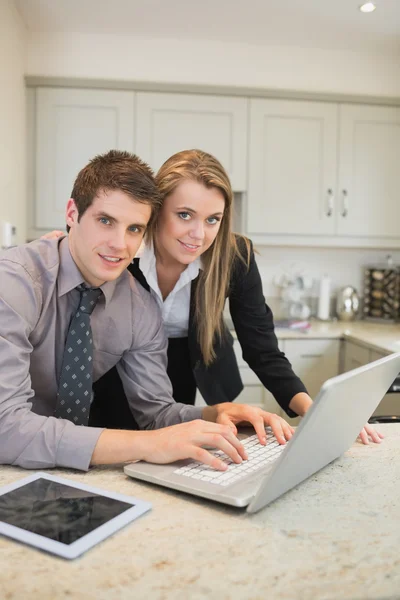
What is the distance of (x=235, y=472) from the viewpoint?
893mm

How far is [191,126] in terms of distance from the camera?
3.19 m

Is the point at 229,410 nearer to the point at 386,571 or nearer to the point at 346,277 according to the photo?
the point at 386,571

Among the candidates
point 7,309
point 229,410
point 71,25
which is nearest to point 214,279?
point 229,410

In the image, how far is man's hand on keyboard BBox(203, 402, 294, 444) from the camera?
3.54ft

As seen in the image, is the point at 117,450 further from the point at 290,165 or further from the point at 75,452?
the point at 290,165

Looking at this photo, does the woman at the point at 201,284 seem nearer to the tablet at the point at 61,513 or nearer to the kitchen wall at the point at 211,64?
the tablet at the point at 61,513

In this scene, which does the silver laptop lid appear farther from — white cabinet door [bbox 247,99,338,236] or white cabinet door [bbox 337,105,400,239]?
white cabinet door [bbox 337,105,400,239]

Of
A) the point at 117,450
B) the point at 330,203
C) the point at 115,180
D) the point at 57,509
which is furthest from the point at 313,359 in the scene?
the point at 57,509

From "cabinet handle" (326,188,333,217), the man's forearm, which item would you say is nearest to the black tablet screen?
the man's forearm

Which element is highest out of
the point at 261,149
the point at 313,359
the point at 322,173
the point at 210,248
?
the point at 261,149

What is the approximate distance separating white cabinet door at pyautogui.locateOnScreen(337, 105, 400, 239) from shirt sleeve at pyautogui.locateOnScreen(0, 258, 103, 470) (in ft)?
8.62

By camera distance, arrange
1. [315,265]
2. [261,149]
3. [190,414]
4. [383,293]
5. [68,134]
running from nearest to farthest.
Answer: [190,414]
[68,134]
[261,149]
[383,293]
[315,265]

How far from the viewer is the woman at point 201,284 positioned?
4.71 ft

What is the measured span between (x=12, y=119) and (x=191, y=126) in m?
0.97
